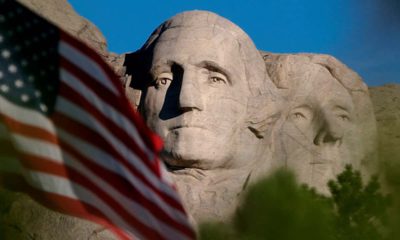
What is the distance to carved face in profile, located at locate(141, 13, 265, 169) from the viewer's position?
1174 cm

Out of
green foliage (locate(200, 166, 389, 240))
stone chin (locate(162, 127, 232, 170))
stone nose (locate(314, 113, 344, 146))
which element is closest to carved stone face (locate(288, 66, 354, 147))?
stone nose (locate(314, 113, 344, 146))

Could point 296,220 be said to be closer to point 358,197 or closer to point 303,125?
point 358,197

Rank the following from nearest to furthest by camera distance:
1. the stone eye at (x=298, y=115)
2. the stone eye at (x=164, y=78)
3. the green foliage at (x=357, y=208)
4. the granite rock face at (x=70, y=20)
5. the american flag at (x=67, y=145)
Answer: the american flag at (x=67, y=145) < the green foliage at (x=357, y=208) < the stone eye at (x=164, y=78) < the stone eye at (x=298, y=115) < the granite rock face at (x=70, y=20)

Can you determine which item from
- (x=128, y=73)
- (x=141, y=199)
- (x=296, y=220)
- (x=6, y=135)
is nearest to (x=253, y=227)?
(x=296, y=220)

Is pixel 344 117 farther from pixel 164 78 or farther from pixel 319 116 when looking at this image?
pixel 164 78

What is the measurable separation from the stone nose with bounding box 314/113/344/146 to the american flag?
7.65 meters

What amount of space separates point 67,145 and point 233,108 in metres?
6.74

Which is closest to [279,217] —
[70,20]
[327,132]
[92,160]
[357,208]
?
[92,160]

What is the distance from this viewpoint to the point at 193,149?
1170 centimetres

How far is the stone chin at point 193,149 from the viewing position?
38.3ft

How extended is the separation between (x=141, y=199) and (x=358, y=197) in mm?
2655

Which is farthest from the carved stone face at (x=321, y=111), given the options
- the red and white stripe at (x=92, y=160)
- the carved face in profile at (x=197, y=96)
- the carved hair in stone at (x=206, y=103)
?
the red and white stripe at (x=92, y=160)

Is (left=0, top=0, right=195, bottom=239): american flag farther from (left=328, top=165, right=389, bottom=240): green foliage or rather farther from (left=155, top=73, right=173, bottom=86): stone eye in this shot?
(left=155, top=73, right=173, bottom=86): stone eye

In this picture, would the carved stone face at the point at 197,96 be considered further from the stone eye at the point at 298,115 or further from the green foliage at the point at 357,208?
the green foliage at the point at 357,208
